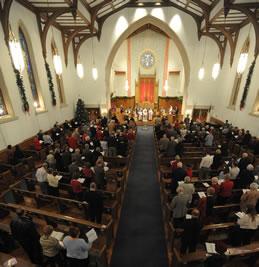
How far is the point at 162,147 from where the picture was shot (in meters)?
7.06

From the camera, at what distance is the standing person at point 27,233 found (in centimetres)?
285

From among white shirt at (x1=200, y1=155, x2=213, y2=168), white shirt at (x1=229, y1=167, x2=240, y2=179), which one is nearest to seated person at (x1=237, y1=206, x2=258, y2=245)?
white shirt at (x1=229, y1=167, x2=240, y2=179)

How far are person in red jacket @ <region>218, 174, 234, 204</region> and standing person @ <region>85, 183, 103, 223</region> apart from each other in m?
2.87

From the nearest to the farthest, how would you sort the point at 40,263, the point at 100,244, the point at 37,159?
the point at 40,263
the point at 100,244
the point at 37,159

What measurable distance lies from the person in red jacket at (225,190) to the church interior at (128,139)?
0.09 ft

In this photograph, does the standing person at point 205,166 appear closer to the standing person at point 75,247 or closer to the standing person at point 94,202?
the standing person at point 94,202

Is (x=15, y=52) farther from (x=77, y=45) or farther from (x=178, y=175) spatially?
(x=77, y=45)

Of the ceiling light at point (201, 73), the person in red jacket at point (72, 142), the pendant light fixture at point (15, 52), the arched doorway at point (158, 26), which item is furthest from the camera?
the arched doorway at point (158, 26)

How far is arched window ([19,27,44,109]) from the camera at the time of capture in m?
8.41

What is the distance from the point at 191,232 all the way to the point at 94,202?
196 cm

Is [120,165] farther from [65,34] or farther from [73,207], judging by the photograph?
[65,34]

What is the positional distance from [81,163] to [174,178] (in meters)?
3.03

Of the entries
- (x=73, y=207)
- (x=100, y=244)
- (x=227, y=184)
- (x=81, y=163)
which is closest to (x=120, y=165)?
(x=81, y=163)

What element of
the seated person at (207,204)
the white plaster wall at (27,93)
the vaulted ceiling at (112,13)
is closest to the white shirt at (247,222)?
the seated person at (207,204)
